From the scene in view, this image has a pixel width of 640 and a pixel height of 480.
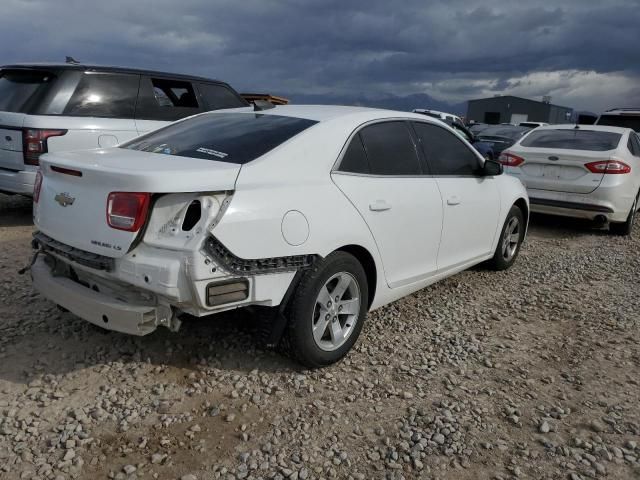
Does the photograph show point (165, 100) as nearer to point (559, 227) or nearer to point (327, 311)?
point (327, 311)

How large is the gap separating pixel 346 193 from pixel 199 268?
1.09m

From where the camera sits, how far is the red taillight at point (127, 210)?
8.49 ft

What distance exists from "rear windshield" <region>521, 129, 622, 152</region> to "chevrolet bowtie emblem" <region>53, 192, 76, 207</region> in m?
6.66

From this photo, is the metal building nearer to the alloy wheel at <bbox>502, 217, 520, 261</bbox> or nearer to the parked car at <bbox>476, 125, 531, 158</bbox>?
the parked car at <bbox>476, 125, 531, 158</bbox>

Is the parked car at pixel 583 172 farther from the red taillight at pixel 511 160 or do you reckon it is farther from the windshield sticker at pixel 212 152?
the windshield sticker at pixel 212 152

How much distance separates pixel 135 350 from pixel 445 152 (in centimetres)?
279

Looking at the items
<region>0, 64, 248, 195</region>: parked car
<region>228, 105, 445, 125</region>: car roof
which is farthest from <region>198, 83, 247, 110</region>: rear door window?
<region>228, 105, 445, 125</region>: car roof

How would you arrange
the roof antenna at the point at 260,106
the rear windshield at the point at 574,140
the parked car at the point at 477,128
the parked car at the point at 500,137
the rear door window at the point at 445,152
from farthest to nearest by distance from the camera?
the parked car at the point at 477,128, the parked car at the point at 500,137, the rear windshield at the point at 574,140, the rear door window at the point at 445,152, the roof antenna at the point at 260,106

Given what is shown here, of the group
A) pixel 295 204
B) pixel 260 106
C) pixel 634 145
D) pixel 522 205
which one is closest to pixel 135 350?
pixel 295 204

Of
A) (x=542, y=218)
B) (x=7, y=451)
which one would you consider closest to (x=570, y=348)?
(x=7, y=451)

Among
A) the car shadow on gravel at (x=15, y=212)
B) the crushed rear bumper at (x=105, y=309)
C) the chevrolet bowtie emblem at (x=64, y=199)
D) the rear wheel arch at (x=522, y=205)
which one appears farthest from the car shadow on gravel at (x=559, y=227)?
the car shadow on gravel at (x=15, y=212)

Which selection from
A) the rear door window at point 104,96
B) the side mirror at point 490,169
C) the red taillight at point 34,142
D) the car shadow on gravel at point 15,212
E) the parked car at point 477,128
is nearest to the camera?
the side mirror at point 490,169

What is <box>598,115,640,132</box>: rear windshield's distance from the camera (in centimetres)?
1259

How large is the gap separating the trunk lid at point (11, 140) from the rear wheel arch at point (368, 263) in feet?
13.6
